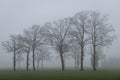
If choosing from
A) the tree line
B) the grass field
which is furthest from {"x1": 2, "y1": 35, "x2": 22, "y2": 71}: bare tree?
the grass field

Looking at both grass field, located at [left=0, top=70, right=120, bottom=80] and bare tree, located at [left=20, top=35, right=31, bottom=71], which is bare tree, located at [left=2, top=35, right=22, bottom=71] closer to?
bare tree, located at [left=20, top=35, right=31, bottom=71]

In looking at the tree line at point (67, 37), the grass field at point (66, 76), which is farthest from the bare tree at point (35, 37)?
the grass field at point (66, 76)

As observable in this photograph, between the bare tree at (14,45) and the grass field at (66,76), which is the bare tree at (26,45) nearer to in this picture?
the bare tree at (14,45)

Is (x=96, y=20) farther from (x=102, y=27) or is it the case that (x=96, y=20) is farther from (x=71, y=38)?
(x=71, y=38)

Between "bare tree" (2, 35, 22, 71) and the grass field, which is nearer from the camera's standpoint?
the grass field

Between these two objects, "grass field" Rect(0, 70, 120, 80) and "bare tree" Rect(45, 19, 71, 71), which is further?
"bare tree" Rect(45, 19, 71, 71)

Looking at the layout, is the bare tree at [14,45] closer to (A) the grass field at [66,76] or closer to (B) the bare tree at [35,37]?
(B) the bare tree at [35,37]

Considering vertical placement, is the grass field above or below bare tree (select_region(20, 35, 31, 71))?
below

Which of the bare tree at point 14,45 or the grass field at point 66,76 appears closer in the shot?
the grass field at point 66,76

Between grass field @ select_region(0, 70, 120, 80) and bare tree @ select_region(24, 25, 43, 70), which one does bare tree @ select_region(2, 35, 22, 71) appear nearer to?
bare tree @ select_region(24, 25, 43, 70)

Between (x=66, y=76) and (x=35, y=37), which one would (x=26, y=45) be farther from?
(x=66, y=76)

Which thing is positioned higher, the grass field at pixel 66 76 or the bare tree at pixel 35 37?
the bare tree at pixel 35 37

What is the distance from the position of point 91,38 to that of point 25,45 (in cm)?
2431

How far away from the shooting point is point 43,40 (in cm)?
6838
